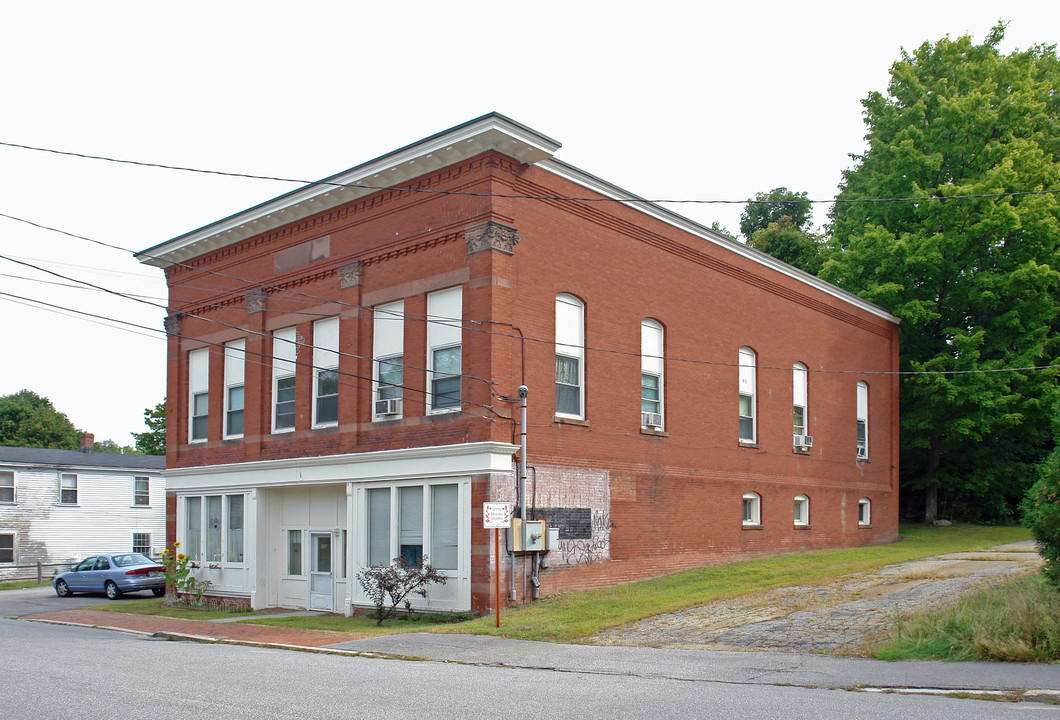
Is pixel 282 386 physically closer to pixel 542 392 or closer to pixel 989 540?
pixel 542 392

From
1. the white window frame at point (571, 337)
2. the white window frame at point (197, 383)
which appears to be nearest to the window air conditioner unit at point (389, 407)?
the white window frame at point (571, 337)

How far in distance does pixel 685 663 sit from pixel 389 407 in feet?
33.7

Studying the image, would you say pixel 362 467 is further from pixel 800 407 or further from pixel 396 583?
pixel 800 407

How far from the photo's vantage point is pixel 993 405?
32.0 meters

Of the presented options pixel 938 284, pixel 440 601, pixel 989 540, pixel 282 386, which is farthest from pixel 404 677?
pixel 938 284

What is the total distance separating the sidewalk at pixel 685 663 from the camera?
1072cm

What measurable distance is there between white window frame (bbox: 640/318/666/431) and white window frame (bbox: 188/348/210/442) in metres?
12.4

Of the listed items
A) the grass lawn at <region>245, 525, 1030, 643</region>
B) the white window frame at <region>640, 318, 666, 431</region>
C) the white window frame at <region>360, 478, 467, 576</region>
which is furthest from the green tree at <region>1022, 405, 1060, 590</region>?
the white window frame at <region>640, 318, 666, 431</region>

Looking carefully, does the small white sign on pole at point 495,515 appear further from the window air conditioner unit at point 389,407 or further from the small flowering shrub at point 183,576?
the small flowering shrub at point 183,576

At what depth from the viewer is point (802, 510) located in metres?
29.1

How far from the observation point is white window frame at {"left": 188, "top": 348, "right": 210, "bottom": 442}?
27484 mm

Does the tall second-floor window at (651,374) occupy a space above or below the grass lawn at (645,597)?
above

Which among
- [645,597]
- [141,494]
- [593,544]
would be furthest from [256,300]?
[141,494]

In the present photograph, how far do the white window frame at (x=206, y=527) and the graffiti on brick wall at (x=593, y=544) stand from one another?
9.28 meters
